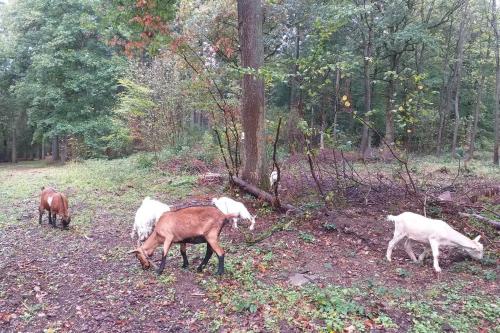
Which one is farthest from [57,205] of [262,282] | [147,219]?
[262,282]

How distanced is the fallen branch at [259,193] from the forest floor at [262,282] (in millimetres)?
236

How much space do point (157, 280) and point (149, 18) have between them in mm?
6806

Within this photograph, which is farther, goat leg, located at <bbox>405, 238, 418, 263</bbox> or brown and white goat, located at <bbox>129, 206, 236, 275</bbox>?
goat leg, located at <bbox>405, 238, 418, 263</bbox>

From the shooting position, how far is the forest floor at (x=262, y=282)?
4.71m

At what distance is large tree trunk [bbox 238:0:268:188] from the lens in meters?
9.98

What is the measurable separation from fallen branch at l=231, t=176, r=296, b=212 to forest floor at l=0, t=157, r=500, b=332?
0.24 meters

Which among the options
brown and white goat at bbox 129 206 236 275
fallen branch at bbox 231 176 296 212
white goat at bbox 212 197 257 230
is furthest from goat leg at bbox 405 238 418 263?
brown and white goat at bbox 129 206 236 275

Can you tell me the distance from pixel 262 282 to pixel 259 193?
13.7 ft

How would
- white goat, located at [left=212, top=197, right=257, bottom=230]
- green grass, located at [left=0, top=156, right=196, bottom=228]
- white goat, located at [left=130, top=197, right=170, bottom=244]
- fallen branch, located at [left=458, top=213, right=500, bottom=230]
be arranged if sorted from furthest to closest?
green grass, located at [left=0, top=156, right=196, bottom=228]
white goat, located at [left=212, top=197, right=257, bottom=230]
fallen branch, located at [left=458, top=213, right=500, bottom=230]
white goat, located at [left=130, top=197, right=170, bottom=244]

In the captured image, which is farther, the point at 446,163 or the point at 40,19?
the point at 40,19

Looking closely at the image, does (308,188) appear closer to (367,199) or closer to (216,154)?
(367,199)

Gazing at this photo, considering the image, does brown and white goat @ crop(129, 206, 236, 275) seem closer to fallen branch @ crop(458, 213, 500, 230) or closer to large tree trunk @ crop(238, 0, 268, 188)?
large tree trunk @ crop(238, 0, 268, 188)

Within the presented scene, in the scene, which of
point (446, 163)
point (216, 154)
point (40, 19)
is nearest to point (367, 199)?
point (216, 154)

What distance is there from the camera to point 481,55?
89.6 ft
